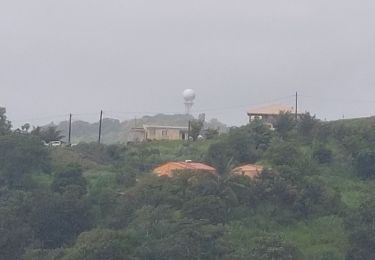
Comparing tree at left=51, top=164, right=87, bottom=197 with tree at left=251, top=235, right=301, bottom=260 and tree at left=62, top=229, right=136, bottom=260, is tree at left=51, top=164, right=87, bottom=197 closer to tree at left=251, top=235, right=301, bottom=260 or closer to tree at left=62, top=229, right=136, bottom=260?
tree at left=62, top=229, right=136, bottom=260

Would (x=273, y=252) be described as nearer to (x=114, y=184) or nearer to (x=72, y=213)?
(x=72, y=213)

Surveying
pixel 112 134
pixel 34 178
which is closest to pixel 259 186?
pixel 34 178

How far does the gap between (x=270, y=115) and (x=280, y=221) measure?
2099 centimetres

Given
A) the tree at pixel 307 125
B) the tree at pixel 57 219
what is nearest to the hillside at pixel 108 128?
the tree at pixel 307 125

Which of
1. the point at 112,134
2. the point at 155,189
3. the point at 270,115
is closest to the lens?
the point at 155,189

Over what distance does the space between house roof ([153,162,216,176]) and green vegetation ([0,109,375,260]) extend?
806 millimetres

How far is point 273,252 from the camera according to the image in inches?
1368

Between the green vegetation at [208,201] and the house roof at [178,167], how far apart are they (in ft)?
2.65

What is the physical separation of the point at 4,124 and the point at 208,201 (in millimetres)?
16882

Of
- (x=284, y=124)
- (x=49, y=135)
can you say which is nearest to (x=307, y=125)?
(x=284, y=124)

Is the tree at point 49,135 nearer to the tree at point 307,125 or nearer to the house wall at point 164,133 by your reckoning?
the house wall at point 164,133

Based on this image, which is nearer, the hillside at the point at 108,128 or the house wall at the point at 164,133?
the house wall at the point at 164,133

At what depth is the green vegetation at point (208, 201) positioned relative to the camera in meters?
35.8

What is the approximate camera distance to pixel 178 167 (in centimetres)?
4472
